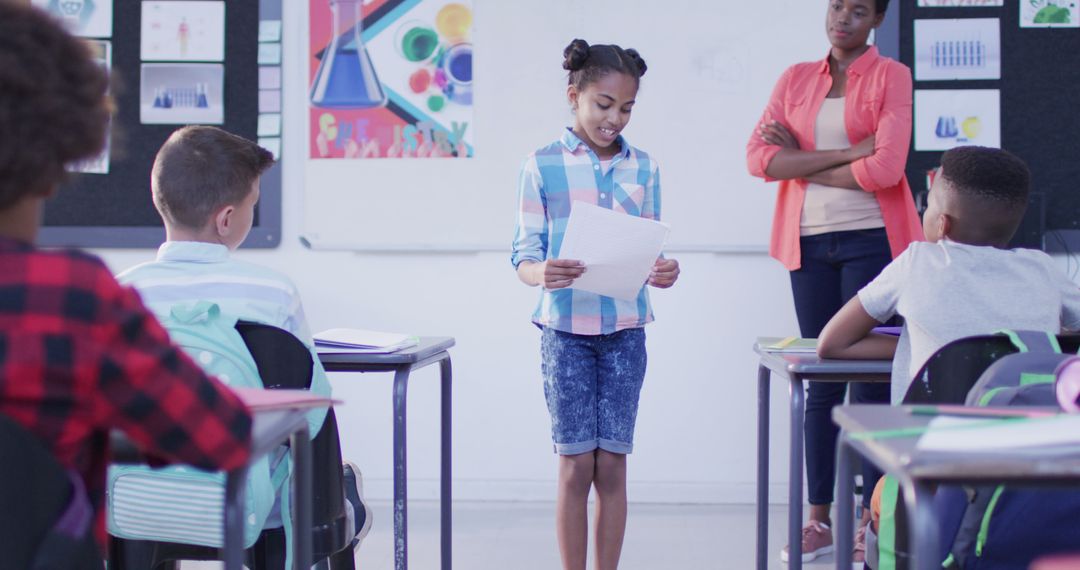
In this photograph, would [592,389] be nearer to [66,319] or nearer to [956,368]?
[956,368]

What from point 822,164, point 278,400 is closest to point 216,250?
point 278,400

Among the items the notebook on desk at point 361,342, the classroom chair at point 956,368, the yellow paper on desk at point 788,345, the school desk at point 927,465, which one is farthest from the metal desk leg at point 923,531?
the notebook on desk at point 361,342

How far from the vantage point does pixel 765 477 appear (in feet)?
7.65

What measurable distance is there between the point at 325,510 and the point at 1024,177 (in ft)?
4.28

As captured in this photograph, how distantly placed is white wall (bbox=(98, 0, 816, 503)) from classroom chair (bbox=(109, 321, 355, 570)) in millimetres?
1684

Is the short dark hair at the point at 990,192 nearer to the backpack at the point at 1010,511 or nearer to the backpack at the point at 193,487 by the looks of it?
the backpack at the point at 1010,511

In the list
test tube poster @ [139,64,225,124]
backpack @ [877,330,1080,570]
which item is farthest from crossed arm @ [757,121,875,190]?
test tube poster @ [139,64,225,124]

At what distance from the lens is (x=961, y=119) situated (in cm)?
332

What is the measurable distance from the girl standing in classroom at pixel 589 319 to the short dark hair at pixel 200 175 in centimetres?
64

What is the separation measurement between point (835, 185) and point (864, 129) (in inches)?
6.7

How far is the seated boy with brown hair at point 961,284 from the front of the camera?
5.33 feet

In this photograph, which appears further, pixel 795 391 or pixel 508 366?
pixel 508 366

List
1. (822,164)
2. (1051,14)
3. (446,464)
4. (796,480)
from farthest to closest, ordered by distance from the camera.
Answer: (1051,14)
(822,164)
(446,464)
(796,480)

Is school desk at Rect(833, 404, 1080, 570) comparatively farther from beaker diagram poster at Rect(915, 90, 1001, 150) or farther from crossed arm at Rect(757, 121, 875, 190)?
beaker diagram poster at Rect(915, 90, 1001, 150)
